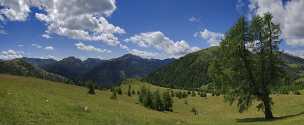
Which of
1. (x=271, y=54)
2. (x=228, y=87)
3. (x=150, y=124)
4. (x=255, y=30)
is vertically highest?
(x=255, y=30)

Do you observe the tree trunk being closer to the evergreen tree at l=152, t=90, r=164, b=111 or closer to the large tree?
the large tree

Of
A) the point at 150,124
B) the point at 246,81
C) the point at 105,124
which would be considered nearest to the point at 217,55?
the point at 246,81

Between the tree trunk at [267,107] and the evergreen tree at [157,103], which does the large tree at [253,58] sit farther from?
the evergreen tree at [157,103]

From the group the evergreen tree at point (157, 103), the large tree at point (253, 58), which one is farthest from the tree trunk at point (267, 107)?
the evergreen tree at point (157, 103)

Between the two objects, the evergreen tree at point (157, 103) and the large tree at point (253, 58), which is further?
the evergreen tree at point (157, 103)

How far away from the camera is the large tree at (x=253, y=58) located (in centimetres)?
4941

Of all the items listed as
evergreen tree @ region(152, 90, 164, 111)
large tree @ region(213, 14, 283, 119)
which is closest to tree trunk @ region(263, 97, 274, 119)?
large tree @ region(213, 14, 283, 119)

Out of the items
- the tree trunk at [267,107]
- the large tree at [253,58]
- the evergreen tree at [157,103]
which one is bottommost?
the evergreen tree at [157,103]

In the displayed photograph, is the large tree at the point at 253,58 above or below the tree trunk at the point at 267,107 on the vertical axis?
above

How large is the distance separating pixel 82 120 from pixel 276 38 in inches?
1321

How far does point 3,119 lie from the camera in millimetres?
23281

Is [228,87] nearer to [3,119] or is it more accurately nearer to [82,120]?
[82,120]

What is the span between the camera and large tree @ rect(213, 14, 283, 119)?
1945 inches

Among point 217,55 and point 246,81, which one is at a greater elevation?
point 217,55
